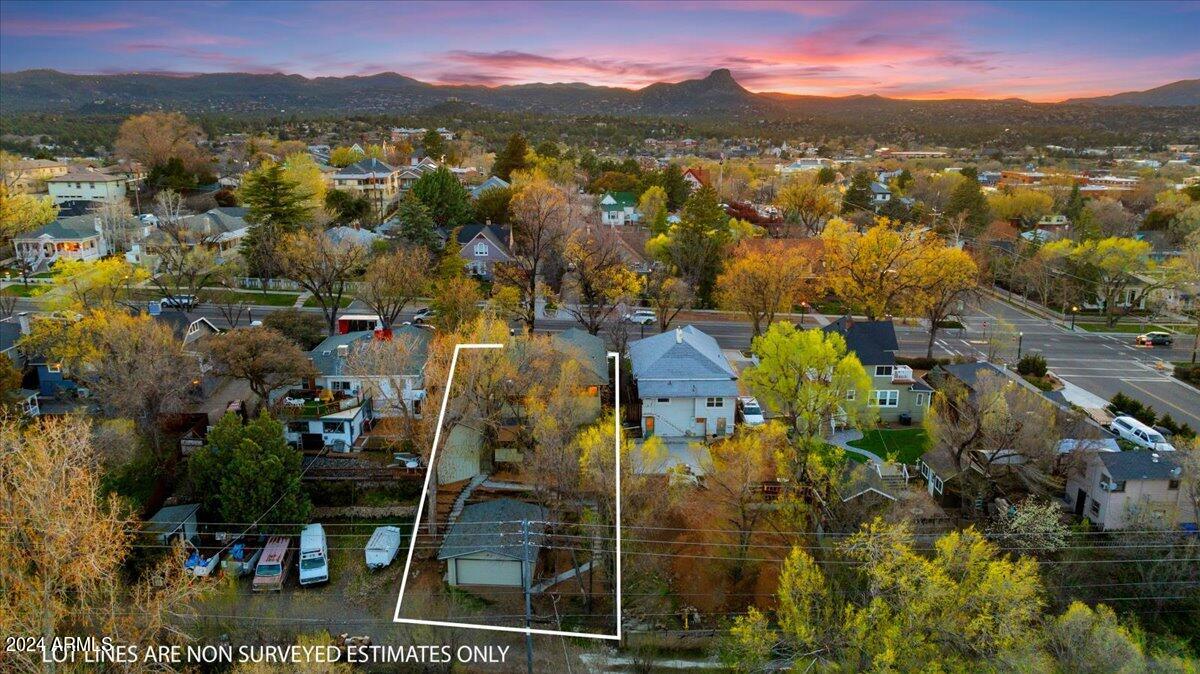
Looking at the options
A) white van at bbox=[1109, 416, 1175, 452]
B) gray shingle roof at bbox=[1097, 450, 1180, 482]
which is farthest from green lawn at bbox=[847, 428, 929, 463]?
white van at bbox=[1109, 416, 1175, 452]

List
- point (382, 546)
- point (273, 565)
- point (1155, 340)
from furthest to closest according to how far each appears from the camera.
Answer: point (1155, 340), point (382, 546), point (273, 565)

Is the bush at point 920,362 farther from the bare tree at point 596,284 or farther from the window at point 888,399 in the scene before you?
the bare tree at point 596,284

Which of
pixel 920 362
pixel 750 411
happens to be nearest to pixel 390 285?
pixel 750 411

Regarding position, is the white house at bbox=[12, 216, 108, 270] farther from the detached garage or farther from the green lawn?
the green lawn

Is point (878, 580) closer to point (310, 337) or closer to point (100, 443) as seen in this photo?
point (100, 443)

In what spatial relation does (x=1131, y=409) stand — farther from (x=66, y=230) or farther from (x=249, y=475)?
(x=66, y=230)
